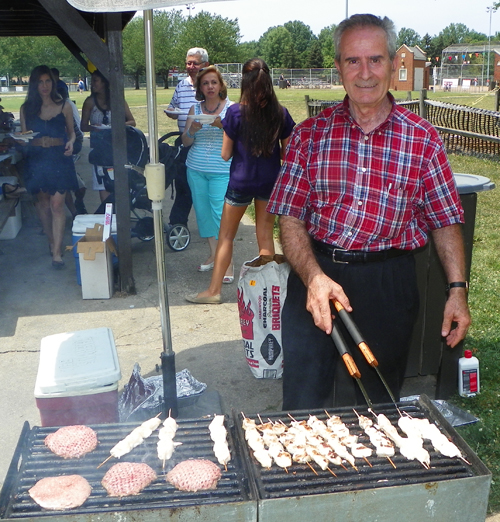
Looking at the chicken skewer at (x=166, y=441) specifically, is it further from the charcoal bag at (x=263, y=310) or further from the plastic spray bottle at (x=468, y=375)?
the plastic spray bottle at (x=468, y=375)

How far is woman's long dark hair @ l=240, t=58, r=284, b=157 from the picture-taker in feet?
15.8

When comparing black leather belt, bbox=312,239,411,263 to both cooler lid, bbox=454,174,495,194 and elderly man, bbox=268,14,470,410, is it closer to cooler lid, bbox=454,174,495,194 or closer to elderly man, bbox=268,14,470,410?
elderly man, bbox=268,14,470,410

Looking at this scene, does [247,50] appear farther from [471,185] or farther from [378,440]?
[378,440]

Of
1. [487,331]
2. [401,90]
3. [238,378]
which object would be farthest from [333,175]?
[401,90]

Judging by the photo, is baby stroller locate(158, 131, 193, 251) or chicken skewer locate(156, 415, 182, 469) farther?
baby stroller locate(158, 131, 193, 251)

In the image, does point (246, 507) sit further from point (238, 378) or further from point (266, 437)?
point (238, 378)

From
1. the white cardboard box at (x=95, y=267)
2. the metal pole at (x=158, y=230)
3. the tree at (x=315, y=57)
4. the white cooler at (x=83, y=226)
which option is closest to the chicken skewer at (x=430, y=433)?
the metal pole at (x=158, y=230)

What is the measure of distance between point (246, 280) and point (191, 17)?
303 feet

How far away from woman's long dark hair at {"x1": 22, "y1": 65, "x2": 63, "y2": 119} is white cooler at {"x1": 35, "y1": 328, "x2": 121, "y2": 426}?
485 centimetres

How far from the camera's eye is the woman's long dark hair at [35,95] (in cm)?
703

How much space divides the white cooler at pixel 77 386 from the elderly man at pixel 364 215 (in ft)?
2.97

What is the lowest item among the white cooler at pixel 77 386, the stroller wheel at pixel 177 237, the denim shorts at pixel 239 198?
the stroller wheel at pixel 177 237

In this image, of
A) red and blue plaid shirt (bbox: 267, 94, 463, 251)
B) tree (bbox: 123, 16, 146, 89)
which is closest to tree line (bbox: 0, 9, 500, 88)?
tree (bbox: 123, 16, 146, 89)

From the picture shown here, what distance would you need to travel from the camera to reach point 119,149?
17.9ft
